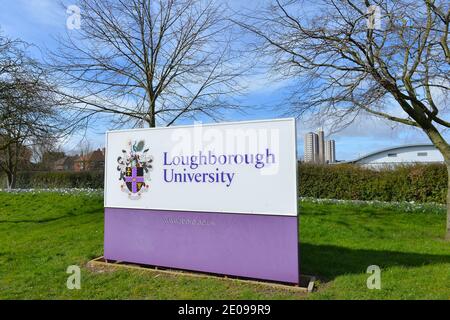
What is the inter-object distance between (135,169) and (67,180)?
1850 cm

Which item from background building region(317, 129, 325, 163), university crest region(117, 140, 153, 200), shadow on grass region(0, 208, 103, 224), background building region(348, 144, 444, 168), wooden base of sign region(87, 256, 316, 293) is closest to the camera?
wooden base of sign region(87, 256, 316, 293)

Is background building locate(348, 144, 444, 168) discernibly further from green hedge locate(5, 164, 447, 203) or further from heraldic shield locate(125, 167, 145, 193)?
heraldic shield locate(125, 167, 145, 193)

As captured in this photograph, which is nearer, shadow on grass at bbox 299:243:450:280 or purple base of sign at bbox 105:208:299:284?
purple base of sign at bbox 105:208:299:284

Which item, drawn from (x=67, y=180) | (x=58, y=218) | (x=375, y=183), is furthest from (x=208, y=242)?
(x=67, y=180)

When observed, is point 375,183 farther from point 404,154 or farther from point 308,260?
point 404,154

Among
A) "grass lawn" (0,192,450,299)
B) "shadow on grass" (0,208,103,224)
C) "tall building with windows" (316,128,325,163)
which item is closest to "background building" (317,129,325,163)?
"tall building with windows" (316,128,325,163)

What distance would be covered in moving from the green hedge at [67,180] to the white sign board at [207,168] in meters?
16.4

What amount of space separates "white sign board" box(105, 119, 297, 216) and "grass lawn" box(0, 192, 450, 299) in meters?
1.10

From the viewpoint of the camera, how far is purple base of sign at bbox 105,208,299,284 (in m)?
5.05

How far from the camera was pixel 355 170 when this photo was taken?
53.9 feet

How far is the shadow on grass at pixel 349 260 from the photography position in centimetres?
579
